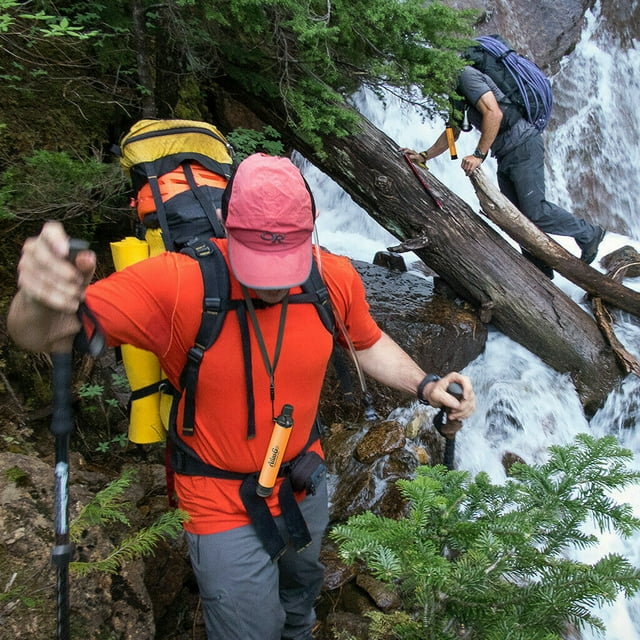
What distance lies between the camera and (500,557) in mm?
1704

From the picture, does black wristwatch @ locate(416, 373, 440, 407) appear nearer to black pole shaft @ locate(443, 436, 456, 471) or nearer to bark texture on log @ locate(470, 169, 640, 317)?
black pole shaft @ locate(443, 436, 456, 471)

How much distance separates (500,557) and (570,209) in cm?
975

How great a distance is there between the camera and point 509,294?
5.72 meters

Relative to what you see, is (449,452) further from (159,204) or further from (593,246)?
(593,246)

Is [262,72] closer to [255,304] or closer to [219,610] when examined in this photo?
[255,304]

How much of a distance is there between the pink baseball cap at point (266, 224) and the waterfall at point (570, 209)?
12.3 feet

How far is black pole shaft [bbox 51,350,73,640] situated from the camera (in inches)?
61.2

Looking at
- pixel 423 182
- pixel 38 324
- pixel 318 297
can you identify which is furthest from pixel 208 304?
pixel 423 182

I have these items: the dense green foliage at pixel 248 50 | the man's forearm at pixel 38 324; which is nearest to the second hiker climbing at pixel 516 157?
the dense green foliage at pixel 248 50

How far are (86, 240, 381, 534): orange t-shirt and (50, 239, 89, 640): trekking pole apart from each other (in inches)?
12.6

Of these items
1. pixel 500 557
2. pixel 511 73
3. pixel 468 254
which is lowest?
pixel 468 254

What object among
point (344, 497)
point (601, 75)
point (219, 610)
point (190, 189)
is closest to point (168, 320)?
point (190, 189)

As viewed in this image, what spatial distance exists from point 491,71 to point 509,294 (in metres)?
2.33

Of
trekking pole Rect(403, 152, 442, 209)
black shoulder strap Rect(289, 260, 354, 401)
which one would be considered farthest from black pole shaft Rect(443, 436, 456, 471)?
trekking pole Rect(403, 152, 442, 209)
